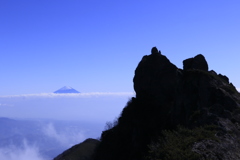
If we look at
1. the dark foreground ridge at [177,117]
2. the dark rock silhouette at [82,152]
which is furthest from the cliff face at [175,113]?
the dark rock silhouette at [82,152]

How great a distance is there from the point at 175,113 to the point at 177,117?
1.56m

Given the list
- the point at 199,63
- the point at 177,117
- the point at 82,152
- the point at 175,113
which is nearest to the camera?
the point at 177,117

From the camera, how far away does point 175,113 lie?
60.0 m

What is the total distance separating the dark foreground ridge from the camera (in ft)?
74.2

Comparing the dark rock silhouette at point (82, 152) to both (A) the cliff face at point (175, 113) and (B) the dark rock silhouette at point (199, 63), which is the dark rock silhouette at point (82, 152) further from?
(B) the dark rock silhouette at point (199, 63)

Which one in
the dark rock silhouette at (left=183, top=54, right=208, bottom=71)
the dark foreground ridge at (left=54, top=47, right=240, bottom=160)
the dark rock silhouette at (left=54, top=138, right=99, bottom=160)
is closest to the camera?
the dark foreground ridge at (left=54, top=47, right=240, bottom=160)

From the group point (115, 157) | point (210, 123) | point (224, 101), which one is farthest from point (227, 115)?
point (115, 157)

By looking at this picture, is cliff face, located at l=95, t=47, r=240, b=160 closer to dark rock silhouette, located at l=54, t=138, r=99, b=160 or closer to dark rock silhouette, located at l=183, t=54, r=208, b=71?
dark rock silhouette, located at l=183, t=54, r=208, b=71

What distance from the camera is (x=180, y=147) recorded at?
69.0 ft

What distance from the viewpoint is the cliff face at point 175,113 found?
81.3 ft

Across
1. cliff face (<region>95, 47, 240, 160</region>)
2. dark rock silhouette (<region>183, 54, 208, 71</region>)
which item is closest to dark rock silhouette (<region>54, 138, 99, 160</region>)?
cliff face (<region>95, 47, 240, 160</region>)

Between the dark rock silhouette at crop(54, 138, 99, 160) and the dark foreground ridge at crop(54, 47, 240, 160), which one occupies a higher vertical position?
the dark foreground ridge at crop(54, 47, 240, 160)

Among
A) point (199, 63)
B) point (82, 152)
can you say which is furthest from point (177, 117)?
point (82, 152)

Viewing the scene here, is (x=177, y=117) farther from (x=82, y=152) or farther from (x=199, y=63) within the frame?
(x=82, y=152)
